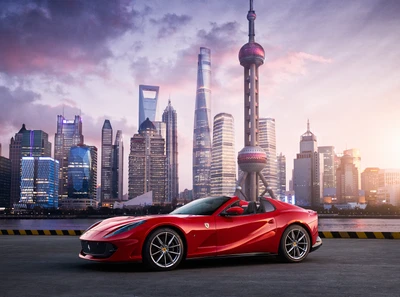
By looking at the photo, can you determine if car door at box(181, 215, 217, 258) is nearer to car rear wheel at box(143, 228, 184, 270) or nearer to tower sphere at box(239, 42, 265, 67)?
car rear wheel at box(143, 228, 184, 270)

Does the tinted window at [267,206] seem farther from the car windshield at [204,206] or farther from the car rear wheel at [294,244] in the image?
the car windshield at [204,206]

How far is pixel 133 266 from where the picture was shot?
9.08 meters

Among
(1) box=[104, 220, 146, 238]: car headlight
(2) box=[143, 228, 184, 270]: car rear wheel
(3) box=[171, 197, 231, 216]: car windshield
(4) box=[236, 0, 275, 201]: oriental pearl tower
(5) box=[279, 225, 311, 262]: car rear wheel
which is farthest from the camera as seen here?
(4) box=[236, 0, 275, 201]: oriental pearl tower

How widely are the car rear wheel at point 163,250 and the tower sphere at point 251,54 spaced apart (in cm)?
17446

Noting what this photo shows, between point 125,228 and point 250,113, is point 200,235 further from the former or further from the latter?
point 250,113

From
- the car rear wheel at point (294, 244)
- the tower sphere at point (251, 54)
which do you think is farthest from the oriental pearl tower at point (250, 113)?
the car rear wheel at point (294, 244)

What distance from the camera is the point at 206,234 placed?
29.5 ft

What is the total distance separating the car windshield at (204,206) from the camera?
370 inches

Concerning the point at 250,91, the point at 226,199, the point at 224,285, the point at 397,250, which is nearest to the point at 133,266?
the point at 226,199

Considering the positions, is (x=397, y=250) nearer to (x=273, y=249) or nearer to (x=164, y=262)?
(x=273, y=249)

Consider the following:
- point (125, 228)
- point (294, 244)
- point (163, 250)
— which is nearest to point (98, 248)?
point (125, 228)

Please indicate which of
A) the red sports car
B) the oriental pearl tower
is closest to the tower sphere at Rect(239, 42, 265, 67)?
the oriental pearl tower

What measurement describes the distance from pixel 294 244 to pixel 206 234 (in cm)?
203

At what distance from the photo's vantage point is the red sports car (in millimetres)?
8430
